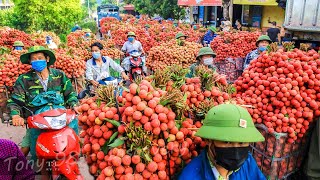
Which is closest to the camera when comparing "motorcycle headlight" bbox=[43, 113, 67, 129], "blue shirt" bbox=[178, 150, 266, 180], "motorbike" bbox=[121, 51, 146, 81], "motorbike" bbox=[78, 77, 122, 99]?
"blue shirt" bbox=[178, 150, 266, 180]

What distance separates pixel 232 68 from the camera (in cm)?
714

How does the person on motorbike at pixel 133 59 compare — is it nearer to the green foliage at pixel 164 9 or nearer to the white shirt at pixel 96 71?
the white shirt at pixel 96 71

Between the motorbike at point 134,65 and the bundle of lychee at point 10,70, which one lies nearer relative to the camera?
the bundle of lychee at point 10,70

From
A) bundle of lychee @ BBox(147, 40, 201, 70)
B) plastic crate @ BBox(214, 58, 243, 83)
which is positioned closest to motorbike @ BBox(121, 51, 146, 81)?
bundle of lychee @ BBox(147, 40, 201, 70)

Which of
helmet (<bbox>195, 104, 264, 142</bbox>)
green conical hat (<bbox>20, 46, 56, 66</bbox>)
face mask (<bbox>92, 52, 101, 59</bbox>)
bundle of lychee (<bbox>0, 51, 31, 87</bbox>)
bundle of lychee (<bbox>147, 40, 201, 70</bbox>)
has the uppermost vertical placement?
green conical hat (<bbox>20, 46, 56, 66</bbox>)

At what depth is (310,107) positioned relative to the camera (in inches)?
121

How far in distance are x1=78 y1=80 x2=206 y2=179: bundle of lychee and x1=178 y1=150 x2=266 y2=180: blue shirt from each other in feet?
0.52

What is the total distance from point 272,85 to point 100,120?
5.98 ft

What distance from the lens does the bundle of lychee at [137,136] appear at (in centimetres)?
220

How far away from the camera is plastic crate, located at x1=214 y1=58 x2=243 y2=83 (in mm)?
7030

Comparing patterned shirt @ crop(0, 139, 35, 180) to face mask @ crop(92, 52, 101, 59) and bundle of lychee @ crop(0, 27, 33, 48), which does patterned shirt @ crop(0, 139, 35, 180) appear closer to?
face mask @ crop(92, 52, 101, 59)

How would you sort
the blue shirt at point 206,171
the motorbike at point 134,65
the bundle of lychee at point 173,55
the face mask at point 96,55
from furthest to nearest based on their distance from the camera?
the motorbike at point 134,65 → the bundle of lychee at point 173,55 → the face mask at point 96,55 → the blue shirt at point 206,171

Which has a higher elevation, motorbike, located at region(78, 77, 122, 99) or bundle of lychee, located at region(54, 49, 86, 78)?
bundle of lychee, located at region(54, 49, 86, 78)

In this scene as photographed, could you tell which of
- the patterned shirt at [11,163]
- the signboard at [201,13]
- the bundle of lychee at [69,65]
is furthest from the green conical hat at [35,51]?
the signboard at [201,13]
